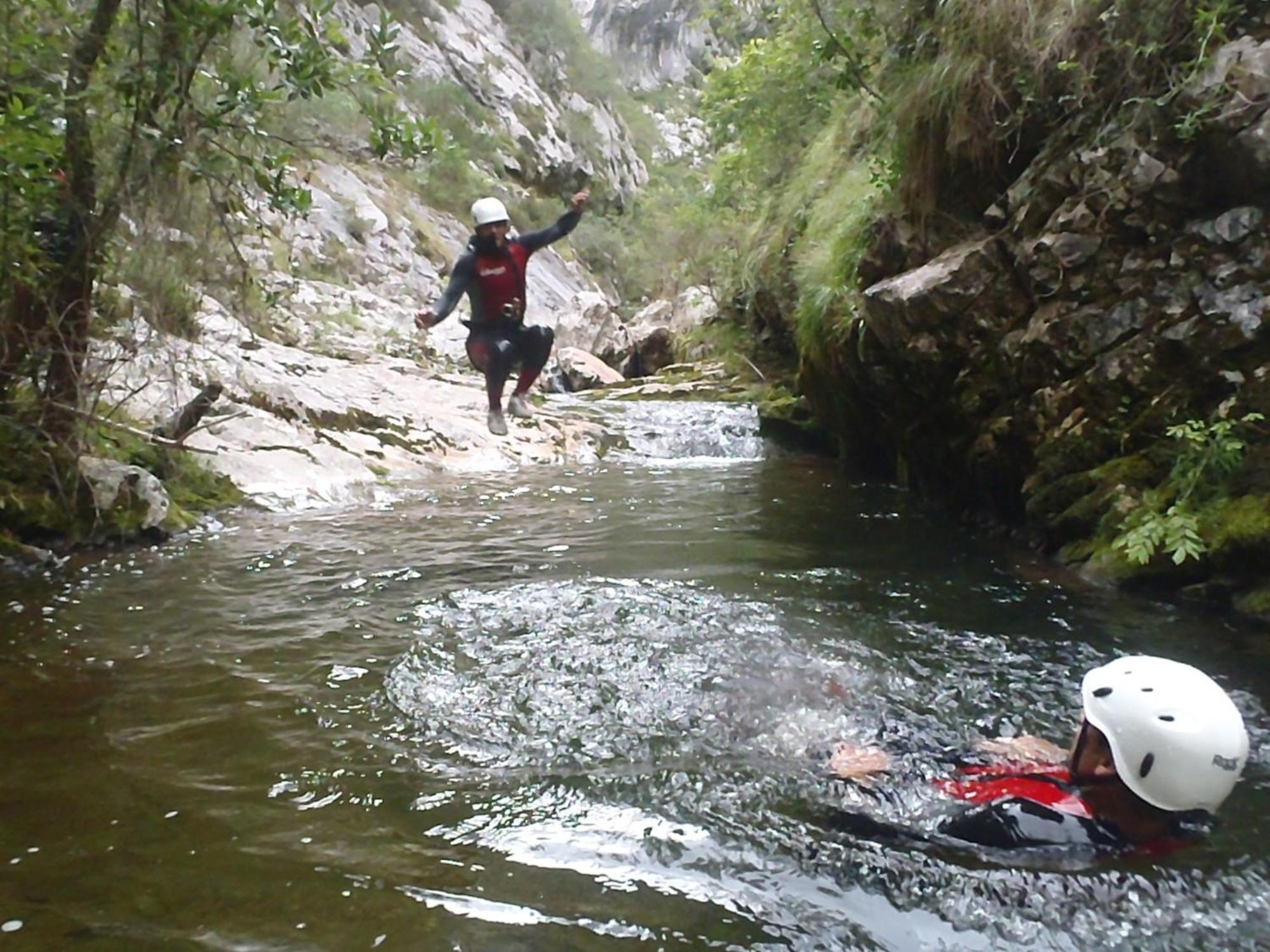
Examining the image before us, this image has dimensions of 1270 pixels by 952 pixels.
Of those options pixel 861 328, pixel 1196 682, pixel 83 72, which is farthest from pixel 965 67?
pixel 83 72

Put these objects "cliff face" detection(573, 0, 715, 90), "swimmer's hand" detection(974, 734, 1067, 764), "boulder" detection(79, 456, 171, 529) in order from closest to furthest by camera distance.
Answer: "swimmer's hand" detection(974, 734, 1067, 764)
"boulder" detection(79, 456, 171, 529)
"cliff face" detection(573, 0, 715, 90)

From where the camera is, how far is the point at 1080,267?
19.1ft

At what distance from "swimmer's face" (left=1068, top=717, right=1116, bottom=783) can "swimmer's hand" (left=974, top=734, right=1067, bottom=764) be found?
34 cm

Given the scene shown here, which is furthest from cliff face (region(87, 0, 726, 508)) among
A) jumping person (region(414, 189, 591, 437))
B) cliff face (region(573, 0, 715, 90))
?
cliff face (region(573, 0, 715, 90))

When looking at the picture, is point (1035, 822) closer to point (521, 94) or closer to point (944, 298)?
point (944, 298)

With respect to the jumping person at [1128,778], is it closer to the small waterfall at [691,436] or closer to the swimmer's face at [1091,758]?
the swimmer's face at [1091,758]

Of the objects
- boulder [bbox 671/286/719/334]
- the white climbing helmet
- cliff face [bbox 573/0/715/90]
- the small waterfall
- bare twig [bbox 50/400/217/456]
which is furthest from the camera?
cliff face [bbox 573/0/715/90]

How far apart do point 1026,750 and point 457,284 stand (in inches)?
152

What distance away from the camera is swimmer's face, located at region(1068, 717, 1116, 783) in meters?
2.80

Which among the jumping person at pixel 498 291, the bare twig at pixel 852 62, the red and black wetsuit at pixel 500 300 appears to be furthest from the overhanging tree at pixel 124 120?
the bare twig at pixel 852 62

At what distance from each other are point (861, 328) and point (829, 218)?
2.60 meters

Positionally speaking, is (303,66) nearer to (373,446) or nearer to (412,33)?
(373,446)

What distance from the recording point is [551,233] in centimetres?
550

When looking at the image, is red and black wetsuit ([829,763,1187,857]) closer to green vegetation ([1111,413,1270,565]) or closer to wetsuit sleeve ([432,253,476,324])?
green vegetation ([1111,413,1270,565])
